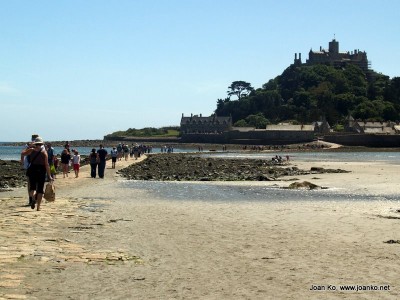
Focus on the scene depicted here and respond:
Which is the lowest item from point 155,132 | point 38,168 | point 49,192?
point 49,192

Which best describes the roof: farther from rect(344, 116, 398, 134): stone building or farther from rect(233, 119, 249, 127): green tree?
rect(233, 119, 249, 127): green tree

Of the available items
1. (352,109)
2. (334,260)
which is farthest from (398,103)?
(334,260)

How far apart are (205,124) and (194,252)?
155798mm

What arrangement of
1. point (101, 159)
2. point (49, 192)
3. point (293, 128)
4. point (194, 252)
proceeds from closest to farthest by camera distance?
point (194, 252), point (49, 192), point (101, 159), point (293, 128)

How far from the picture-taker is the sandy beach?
738 centimetres

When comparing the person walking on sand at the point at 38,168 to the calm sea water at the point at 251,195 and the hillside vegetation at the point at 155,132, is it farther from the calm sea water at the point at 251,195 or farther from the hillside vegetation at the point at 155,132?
the hillside vegetation at the point at 155,132

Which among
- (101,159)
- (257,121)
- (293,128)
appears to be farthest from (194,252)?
(257,121)

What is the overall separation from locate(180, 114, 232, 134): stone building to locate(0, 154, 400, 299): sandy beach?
144m

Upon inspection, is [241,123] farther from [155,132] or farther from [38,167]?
[38,167]

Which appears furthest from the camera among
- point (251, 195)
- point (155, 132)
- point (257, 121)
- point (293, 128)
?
point (155, 132)

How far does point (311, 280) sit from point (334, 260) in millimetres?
1504

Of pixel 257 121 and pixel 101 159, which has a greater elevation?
pixel 257 121

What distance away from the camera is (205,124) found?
165500mm

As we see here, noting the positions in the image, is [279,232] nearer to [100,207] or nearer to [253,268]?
[253,268]
